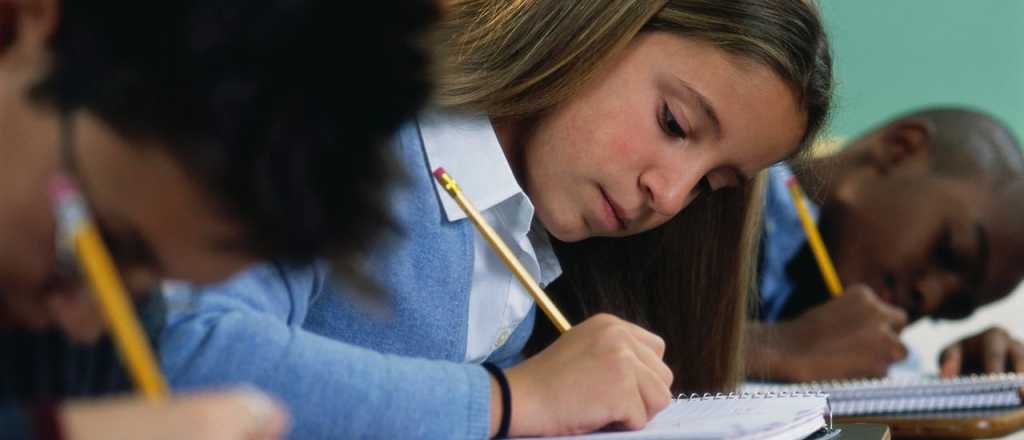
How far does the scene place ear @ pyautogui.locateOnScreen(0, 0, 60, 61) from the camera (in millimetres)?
426

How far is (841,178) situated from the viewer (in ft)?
6.79

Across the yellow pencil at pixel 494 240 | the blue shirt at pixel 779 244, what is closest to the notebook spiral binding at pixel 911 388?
the yellow pencil at pixel 494 240

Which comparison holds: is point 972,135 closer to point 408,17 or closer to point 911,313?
point 911,313

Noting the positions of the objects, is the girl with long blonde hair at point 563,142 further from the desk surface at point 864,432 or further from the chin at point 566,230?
the desk surface at point 864,432

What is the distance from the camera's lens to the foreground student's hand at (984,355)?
1646 mm

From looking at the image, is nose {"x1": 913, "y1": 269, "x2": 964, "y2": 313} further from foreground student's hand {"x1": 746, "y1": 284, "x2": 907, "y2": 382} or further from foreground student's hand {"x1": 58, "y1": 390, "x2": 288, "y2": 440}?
foreground student's hand {"x1": 58, "y1": 390, "x2": 288, "y2": 440}

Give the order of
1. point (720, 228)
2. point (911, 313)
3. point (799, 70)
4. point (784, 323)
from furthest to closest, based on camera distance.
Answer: point (911, 313) → point (784, 323) → point (720, 228) → point (799, 70)

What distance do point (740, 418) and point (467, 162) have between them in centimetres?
34

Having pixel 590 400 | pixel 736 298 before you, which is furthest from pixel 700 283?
pixel 590 400

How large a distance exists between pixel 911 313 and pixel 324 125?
5.40ft

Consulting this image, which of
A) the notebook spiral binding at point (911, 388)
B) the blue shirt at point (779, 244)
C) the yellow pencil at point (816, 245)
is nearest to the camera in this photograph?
the notebook spiral binding at point (911, 388)

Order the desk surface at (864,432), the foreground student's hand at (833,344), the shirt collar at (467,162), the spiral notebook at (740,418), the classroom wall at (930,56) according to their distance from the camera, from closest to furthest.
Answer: the spiral notebook at (740,418) < the desk surface at (864,432) < the shirt collar at (467,162) < the foreground student's hand at (833,344) < the classroom wall at (930,56)

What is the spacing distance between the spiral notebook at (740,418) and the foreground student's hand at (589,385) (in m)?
0.02

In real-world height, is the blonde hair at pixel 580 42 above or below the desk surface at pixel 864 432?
above
